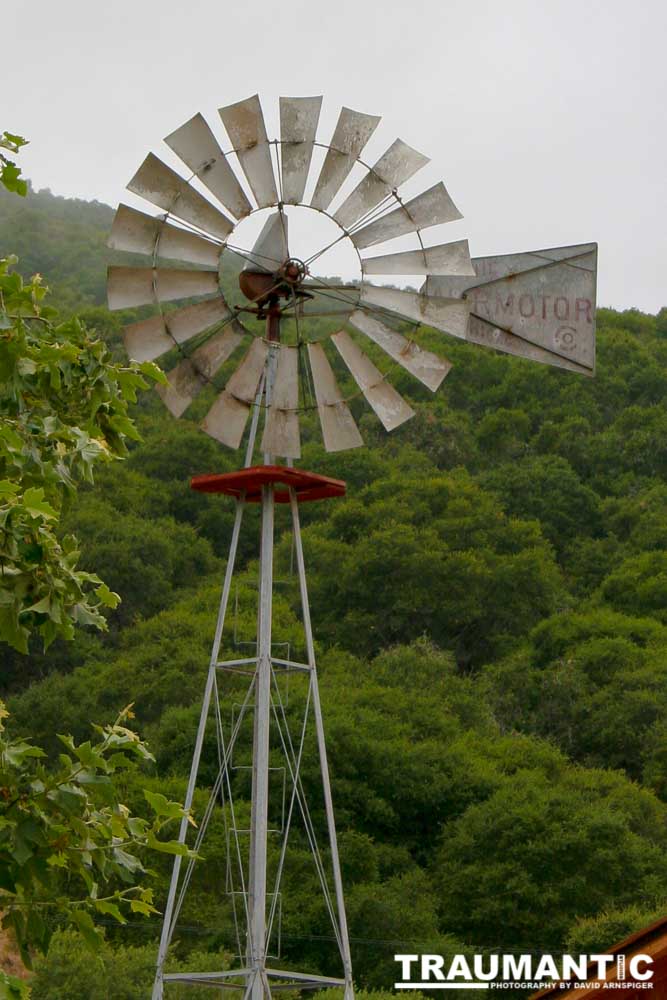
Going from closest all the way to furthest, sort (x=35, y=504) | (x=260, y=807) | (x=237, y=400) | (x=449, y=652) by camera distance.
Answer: (x=35, y=504) < (x=260, y=807) < (x=237, y=400) < (x=449, y=652)

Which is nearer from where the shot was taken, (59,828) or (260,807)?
(59,828)

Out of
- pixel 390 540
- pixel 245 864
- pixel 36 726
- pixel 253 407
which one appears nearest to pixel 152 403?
pixel 390 540

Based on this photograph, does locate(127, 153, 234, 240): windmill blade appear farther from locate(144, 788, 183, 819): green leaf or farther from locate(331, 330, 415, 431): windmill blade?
locate(144, 788, 183, 819): green leaf

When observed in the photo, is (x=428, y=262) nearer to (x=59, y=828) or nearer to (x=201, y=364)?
(x=201, y=364)

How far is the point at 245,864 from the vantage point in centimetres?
2859

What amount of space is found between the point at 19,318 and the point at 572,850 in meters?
25.7

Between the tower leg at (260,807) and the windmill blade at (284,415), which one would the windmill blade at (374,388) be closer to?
the windmill blade at (284,415)

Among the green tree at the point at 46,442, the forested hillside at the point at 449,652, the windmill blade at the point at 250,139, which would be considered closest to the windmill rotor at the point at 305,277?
the windmill blade at the point at 250,139

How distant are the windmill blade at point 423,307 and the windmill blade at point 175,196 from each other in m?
1.10

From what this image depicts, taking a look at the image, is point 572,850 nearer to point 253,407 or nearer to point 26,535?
point 253,407

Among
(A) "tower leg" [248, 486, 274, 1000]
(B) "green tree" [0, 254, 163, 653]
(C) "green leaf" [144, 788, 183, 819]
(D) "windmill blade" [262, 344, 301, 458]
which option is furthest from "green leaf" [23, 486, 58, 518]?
(D) "windmill blade" [262, 344, 301, 458]

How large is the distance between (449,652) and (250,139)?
31.7 metres

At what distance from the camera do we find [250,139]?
1194 cm

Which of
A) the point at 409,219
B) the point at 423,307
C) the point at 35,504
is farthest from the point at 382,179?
the point at 35,504
